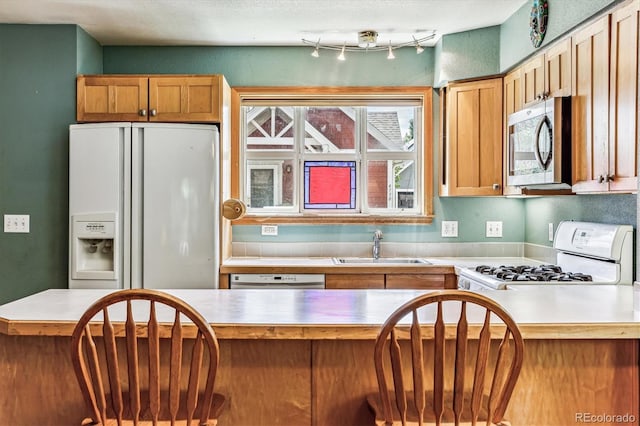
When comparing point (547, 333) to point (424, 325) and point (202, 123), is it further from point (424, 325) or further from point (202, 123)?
point (202, 123)

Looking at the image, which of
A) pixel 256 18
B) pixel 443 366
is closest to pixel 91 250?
pixel 256 18

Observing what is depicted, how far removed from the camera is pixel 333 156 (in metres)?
3.89

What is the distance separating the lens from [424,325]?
60.6 inches

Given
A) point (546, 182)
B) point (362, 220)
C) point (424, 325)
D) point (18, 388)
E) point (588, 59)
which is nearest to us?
point (424, 325)

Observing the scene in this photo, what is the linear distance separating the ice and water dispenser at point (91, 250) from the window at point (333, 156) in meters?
1.04

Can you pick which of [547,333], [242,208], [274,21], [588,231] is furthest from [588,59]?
[242,208]

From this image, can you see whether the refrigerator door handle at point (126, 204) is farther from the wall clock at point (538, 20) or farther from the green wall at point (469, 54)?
the wall clock at point (538, 20)

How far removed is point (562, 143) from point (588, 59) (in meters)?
0.39

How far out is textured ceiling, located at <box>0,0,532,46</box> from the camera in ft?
9.76

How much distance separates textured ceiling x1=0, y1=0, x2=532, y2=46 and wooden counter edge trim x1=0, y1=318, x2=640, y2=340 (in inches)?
81.4

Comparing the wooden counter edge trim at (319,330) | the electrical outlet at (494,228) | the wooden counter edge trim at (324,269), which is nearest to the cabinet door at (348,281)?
the wooden counter edge trim at (324,269)

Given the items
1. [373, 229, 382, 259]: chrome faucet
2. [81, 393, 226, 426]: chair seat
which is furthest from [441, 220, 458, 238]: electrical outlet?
[81, 393, 226, 426]: chair seat

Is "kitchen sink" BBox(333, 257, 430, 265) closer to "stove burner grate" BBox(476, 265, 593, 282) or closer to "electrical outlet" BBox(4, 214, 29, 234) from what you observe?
"stove burner grate" BBox(476, 265, 593, 282)

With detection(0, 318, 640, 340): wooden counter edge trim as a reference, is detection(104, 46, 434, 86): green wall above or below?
above
